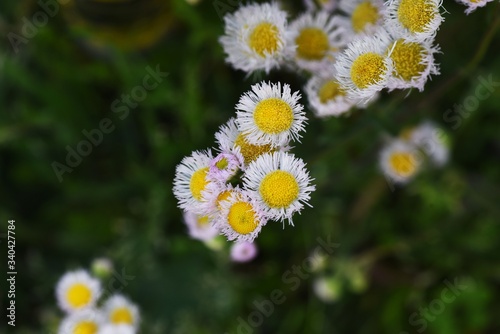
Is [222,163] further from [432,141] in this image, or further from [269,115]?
[432,141]

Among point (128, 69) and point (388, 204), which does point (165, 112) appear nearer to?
point (128, 69)

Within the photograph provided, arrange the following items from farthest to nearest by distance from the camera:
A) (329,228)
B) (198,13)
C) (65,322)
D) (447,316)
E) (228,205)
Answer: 1. (447,316)
2. (329,228)
3. (198,13)
4. (65,322)
5. (228,205)

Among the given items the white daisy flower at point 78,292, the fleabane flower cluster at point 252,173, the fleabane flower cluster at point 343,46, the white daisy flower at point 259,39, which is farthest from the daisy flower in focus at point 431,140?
the white daisy flower at point 78,292

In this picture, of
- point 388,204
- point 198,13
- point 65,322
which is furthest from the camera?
point 388,204

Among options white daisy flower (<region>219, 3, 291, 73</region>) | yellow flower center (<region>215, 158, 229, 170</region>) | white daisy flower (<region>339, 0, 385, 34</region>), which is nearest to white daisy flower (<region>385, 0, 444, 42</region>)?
white daisy flower (<region>339, 0, 385, 34</region>)

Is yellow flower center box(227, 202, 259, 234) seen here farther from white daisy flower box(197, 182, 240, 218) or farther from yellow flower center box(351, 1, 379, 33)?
yellow flower center box(351, 1, 379, 33)

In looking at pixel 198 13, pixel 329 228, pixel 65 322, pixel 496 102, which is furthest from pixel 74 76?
pixel 496 102
